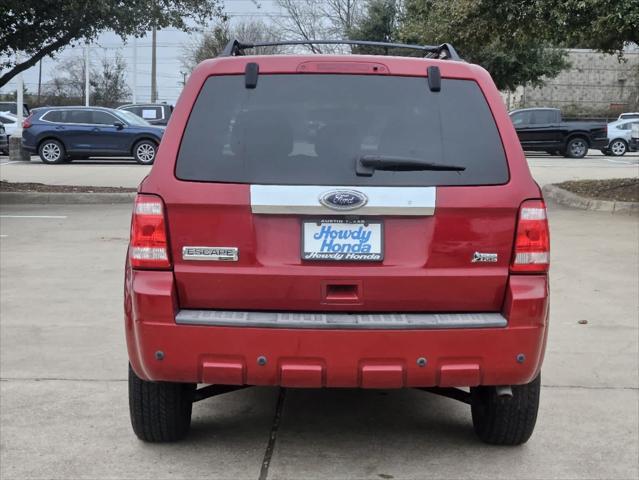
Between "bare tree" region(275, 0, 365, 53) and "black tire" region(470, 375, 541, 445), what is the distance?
4385cm

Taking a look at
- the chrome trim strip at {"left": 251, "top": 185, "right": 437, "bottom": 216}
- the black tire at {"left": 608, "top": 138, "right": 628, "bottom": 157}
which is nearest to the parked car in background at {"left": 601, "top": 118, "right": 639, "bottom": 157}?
the black tire at {"left": 608, "top": 138, "right": 628, "bottom": 157}

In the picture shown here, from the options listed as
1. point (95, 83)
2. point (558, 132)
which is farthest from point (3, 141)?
point (95, 83)

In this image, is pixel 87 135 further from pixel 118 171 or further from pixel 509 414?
pixel 509 414

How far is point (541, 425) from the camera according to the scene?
4.61m

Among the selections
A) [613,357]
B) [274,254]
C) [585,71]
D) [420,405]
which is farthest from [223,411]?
[585,71]

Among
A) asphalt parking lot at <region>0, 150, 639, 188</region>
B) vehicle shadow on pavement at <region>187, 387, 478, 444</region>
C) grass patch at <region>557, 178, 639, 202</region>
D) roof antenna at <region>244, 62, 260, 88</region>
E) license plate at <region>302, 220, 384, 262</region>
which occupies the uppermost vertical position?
roof antenna at <region>244, 62, 260, 88</region>

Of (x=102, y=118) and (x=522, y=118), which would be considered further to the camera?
(x=522, y=118)

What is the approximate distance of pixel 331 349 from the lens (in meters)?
3.57

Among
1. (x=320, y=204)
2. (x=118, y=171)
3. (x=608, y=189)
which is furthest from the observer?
(x=118, y=171)

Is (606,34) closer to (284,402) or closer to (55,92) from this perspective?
(284,402)

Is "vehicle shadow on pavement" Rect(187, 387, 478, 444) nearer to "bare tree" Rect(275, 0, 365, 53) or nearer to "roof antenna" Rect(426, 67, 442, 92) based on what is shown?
"roof antenna" Rect(426, 67, 442, 92)

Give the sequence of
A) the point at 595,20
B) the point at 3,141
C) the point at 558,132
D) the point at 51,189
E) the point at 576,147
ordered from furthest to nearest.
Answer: the point at 576,147 → the point at 558,132 → the point at 3,141 → the point at 51,189 → the point at 595,20

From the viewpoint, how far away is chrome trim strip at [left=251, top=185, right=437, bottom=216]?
3.55 metres

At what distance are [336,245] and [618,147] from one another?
1209 inches
